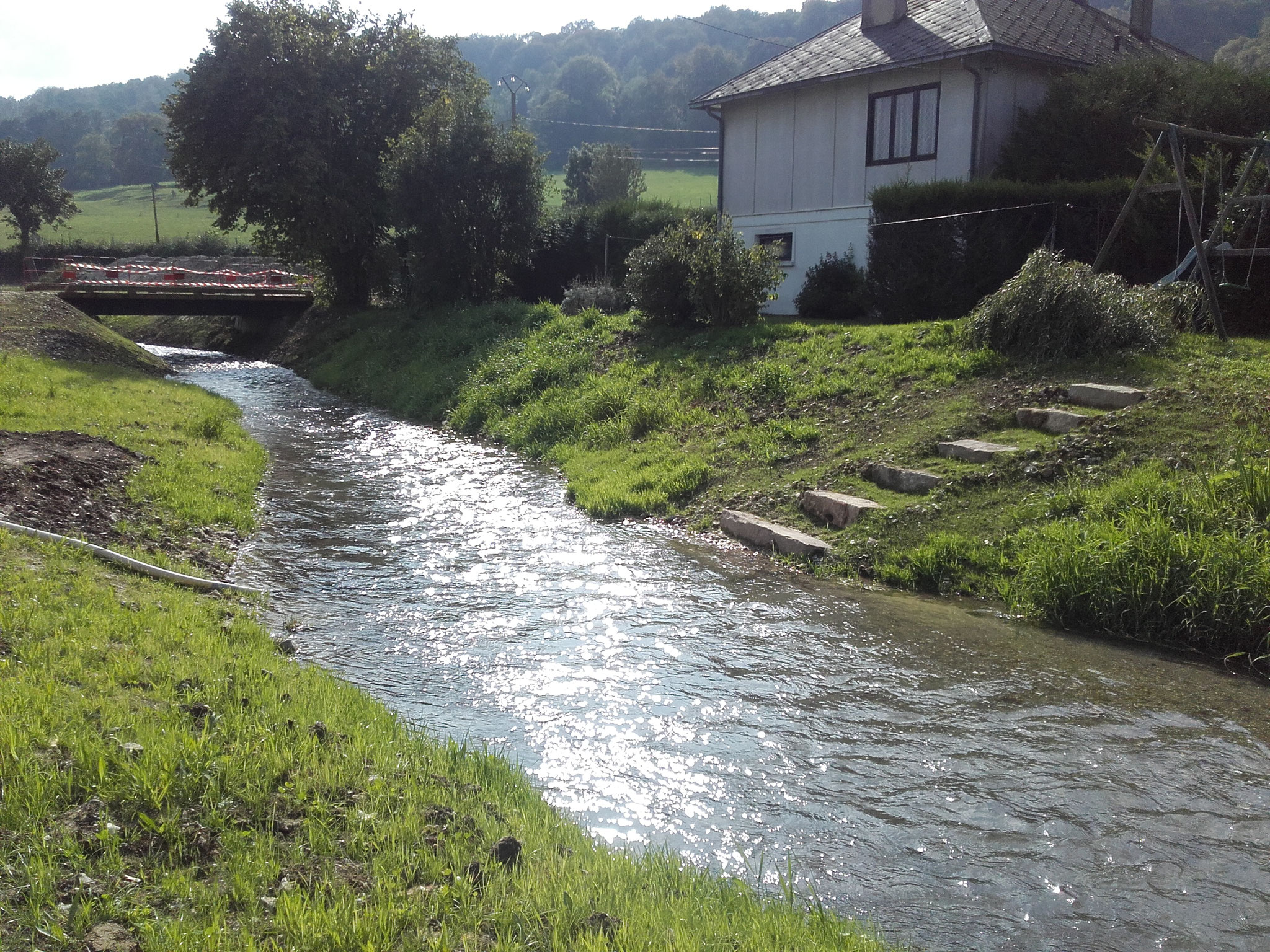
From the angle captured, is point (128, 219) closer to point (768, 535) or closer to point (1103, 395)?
point (768, 535)

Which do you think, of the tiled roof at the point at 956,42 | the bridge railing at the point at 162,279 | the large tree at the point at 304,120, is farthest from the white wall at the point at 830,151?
the bridge railing at the point at 162,279

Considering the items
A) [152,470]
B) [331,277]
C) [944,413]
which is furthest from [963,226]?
[331,277]

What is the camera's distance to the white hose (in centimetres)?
739

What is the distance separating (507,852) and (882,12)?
85.9 feet

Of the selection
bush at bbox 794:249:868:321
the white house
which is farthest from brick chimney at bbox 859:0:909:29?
bush at bbox 794:249:868:321

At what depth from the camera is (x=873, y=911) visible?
389 cm

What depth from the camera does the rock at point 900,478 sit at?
9.61 meters

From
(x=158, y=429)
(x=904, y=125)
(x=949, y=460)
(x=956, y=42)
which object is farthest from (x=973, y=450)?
(x=904, y=125)

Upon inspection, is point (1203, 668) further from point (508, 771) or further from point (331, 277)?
point (331, 277)

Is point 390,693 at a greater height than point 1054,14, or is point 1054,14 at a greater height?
point 1054,14

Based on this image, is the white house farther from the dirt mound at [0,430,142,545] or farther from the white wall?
the dirt mound at [0,430,142,545]

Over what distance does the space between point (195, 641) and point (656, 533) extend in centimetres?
557

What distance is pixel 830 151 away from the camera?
24.1 m

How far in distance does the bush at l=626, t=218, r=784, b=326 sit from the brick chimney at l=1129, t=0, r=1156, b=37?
17146mm
